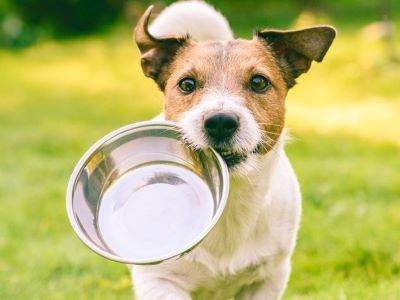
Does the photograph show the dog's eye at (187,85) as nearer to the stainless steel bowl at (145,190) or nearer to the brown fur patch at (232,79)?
the brown fur patch at (232,79)

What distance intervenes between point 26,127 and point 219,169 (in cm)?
769

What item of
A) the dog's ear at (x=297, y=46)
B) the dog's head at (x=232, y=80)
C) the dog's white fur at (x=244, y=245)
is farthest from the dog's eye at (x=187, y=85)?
the dog's ear at (x=297, y=46)

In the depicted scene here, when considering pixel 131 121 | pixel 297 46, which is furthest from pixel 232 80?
pixel 131 121

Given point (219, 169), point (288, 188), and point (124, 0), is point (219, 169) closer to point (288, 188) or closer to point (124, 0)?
point (288, 188)

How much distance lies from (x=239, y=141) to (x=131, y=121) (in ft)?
24.1

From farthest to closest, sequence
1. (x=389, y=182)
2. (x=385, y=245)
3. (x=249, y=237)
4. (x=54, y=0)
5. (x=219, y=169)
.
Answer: (x=54, y=0), (x=389, y=182), (x=385, y=245), (x=249, y=237), (x=219, y=169)

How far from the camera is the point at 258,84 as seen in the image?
4051 millimetres

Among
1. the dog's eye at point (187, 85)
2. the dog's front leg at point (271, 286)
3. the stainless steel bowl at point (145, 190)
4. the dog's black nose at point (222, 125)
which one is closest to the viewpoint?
the dog's black nose at point (222, 125)

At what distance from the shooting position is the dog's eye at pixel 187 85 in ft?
13.2

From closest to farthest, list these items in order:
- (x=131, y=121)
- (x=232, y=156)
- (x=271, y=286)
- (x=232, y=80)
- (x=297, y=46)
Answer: (x=232, y=156), (x=232, y=80), (x=271, y=286), (x=297, y=46), (x=131, y=121)

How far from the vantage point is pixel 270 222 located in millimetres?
4113

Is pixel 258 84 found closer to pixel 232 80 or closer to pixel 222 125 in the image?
pixel 232 80

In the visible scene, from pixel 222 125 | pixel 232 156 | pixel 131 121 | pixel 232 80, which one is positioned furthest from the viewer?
pixel 131 121

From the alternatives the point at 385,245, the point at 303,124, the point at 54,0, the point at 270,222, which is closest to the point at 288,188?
the point at 270,222
